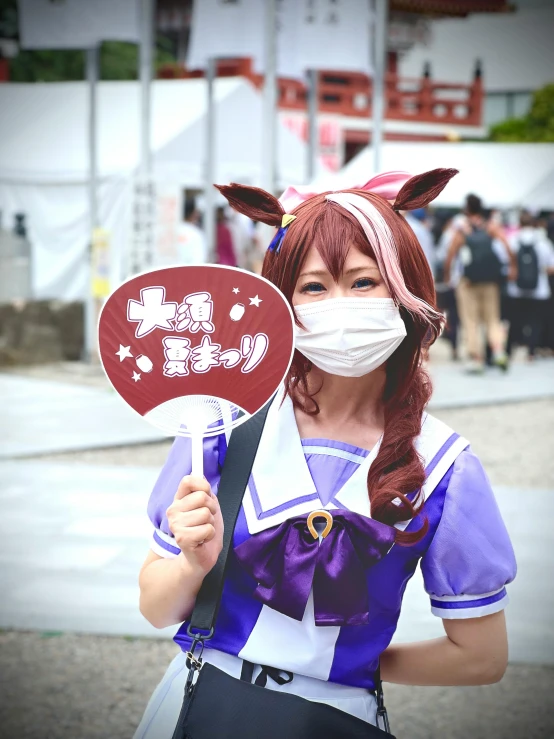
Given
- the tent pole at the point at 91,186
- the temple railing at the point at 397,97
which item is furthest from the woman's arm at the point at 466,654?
the temple railing at the point at 397,97

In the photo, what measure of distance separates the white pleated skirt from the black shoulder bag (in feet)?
0.09

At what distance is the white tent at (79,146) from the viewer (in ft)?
45.6

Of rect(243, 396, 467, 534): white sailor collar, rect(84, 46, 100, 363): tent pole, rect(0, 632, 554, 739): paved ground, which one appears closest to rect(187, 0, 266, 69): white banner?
rect(84, 46, 100, 363): tent pole

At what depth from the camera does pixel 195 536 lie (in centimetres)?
139

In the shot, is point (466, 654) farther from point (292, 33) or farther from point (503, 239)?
point (503, 239)

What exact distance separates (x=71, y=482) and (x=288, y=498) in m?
4.61

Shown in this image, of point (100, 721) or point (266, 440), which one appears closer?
point (266, 440)

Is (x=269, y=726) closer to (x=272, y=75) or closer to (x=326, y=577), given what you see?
(x=326, y=577)

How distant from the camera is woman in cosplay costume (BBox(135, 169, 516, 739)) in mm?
1487

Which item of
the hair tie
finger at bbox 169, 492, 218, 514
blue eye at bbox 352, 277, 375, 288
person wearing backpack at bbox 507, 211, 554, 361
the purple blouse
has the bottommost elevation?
person wearing backpack at bbox 507, 211, 554, 361

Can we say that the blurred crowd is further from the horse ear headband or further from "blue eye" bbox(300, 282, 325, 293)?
"blue eye" bbox(300, 282, 325, 293)

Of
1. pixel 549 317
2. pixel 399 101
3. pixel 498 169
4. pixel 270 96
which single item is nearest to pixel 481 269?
pixel 549 317

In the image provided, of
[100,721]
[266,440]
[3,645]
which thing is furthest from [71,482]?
[266,440]

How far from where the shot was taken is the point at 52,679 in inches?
135
